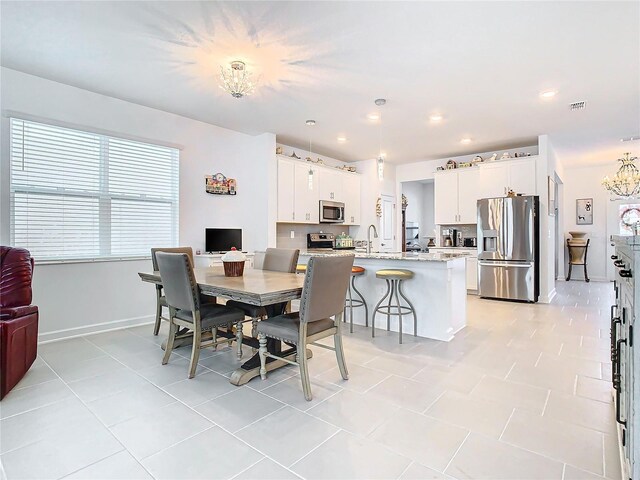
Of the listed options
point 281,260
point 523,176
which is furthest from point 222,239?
point 523,176

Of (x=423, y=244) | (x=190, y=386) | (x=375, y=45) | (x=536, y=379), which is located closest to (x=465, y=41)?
(x=375, y=45)

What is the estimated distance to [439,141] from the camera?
5.82 m

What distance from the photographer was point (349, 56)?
301cm

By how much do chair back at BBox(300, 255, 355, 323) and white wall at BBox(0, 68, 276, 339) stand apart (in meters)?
2.86

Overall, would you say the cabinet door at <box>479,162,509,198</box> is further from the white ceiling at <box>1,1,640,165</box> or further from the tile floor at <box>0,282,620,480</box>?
the tile floor at <box>0,282,620,480</box>

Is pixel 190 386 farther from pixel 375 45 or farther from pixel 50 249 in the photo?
pixel 375 45

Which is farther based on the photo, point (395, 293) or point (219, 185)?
point (219, 185)

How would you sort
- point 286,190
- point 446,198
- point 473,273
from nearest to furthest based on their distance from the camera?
point 286,190 → point 473,273 → point 446,198

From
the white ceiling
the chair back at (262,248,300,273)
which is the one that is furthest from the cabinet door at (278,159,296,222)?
the chair back at (262,248,300,273)

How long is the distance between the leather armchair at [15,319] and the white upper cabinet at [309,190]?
329 cm

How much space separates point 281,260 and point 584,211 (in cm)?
804

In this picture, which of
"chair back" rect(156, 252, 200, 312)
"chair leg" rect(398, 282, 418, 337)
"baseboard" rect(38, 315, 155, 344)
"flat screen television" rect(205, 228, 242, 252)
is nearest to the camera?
"chair back" rect(156, 252, 200, 312)

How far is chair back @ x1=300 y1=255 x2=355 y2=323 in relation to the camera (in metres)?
2.29

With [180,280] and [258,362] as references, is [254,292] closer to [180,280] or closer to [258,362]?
[180,280]
